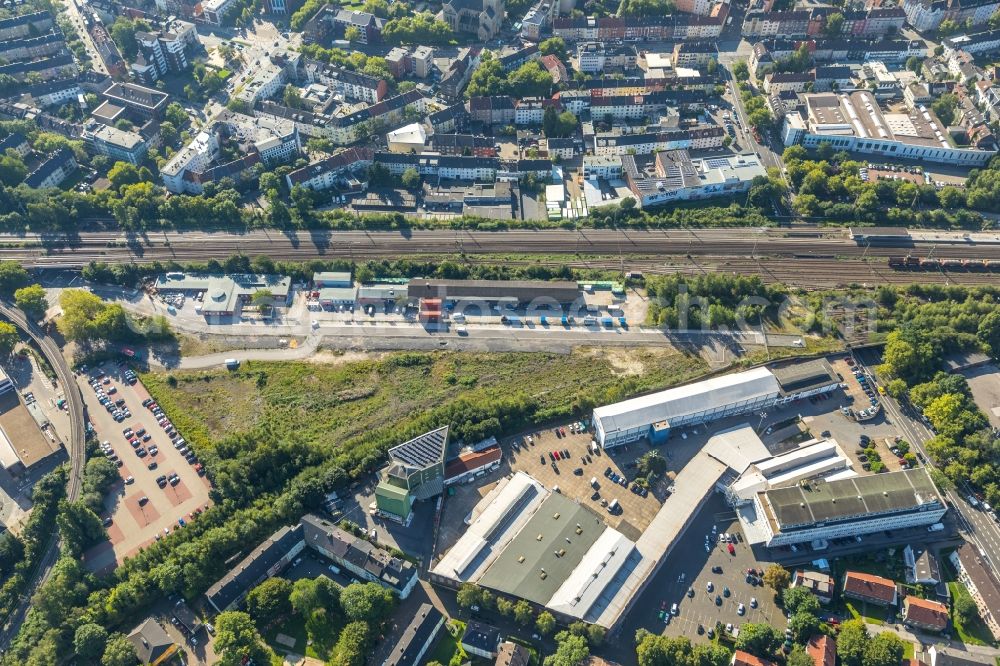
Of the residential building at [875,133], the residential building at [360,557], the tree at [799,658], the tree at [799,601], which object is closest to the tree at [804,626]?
the tree at [799,601]

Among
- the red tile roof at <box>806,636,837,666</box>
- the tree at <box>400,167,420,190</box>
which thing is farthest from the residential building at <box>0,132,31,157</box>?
the red tile roof at <box>806,636,837,666</box>

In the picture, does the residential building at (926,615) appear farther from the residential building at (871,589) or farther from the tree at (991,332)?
the tree at (991,332)

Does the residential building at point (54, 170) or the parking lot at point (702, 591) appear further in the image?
the residential building at point (54, 170)

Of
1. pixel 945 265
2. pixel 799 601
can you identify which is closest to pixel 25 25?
pixel 799 601

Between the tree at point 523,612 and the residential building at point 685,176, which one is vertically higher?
the residential building at point 685,176

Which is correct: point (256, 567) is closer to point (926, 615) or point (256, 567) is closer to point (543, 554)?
point (543, 554)

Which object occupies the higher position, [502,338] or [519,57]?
[519,57]

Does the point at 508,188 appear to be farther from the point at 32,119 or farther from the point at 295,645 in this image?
the point at 32,119
